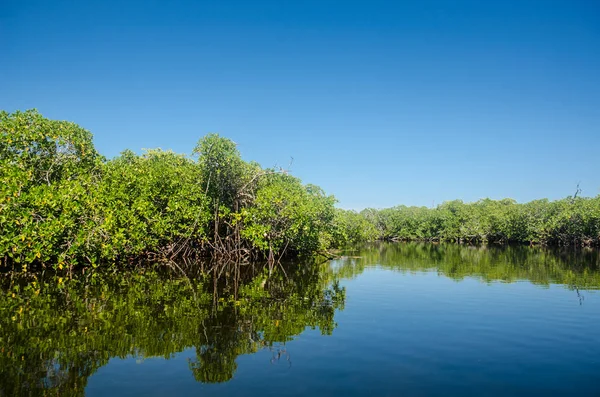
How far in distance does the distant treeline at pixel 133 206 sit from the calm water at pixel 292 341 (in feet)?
7.93

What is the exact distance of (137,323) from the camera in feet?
30.4

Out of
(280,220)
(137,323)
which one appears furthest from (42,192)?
(280,220)

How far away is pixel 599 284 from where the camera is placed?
57.6 feet

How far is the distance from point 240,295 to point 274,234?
12.2m

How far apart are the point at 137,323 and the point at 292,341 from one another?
3501 mm

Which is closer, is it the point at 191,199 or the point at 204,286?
the point at 204,286

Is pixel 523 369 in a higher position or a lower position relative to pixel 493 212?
lower

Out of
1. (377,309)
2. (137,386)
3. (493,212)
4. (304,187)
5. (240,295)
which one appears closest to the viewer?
(137,386)

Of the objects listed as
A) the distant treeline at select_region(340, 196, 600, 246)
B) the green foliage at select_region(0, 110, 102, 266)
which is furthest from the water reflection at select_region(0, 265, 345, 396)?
the distant treeline at select_region(340, 196, 600, 246)

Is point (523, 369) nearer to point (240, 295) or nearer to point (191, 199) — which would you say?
point (240, 295)

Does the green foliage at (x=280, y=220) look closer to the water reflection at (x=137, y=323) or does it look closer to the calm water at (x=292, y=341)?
the water reflection at (x=137, y=323)

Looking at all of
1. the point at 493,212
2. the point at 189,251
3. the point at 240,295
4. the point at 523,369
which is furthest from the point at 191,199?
the point at 493,212

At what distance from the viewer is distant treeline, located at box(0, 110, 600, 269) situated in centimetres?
1579

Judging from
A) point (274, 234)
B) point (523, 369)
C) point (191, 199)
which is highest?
point (191, 199)
